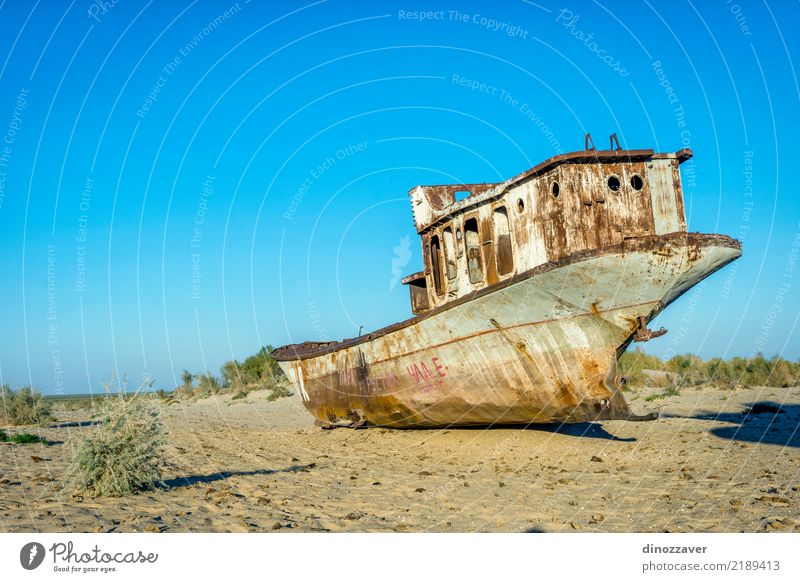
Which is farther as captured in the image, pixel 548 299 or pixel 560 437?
pixel 560 437

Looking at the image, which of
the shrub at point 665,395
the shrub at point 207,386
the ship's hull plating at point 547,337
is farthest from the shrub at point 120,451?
the shrub at point 207,386

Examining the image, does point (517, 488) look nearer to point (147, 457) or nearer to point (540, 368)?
point (540, 368)

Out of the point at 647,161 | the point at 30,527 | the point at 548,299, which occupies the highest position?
the point at 647,161

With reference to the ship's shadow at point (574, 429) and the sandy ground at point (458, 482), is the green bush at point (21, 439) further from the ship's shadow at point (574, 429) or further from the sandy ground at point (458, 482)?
the ship's shadow at point (574, 429)

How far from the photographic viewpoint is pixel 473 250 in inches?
420

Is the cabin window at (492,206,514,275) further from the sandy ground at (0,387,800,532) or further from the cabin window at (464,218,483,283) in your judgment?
the sandy ground at (0,387,800,532)

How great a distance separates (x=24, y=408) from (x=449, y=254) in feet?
39.2

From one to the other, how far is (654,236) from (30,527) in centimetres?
721

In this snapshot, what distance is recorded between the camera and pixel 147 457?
6.93m

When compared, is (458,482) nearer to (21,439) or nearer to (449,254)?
(449,254)

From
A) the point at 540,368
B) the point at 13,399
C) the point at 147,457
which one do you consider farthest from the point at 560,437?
the point at 13,399

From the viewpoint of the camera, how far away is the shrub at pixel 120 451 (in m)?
6.48

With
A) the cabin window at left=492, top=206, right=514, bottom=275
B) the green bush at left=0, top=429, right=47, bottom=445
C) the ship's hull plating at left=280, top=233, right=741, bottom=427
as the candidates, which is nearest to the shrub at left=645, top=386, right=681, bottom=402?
the ship's hull plating at left=280, top=233, right=741, bottom=427
